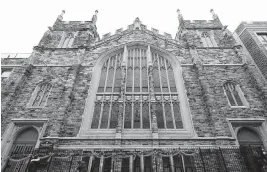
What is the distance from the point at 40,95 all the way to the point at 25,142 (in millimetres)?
3418

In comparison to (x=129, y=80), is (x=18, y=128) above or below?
below

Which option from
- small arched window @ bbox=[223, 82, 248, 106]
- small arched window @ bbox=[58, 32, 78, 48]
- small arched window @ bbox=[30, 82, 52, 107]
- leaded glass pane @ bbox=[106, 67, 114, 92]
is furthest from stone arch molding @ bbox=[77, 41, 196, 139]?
small arched window @ bbox=[58, 32, 78, 48]

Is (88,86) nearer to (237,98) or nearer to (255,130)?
(237,98)

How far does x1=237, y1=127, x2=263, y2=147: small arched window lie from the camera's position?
1067 centimetres

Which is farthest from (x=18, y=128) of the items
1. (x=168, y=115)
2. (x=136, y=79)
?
(x=168, y=115)

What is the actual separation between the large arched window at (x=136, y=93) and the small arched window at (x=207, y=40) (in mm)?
4781

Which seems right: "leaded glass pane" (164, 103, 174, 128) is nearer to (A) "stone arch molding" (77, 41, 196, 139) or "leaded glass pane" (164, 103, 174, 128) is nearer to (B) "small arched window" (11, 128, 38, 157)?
(A) "stone arch molding" (77, 41, 196, 139)

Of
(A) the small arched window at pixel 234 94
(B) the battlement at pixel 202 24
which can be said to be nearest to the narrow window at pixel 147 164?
(A) the small arched window at pixel 234 94

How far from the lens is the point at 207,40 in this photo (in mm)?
18188

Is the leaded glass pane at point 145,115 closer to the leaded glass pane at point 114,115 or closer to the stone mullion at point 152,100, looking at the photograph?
the stone mullion at point 152,100

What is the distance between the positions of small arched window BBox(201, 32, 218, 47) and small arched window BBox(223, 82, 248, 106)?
5393 millimetres

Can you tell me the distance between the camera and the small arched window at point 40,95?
12.7 metres

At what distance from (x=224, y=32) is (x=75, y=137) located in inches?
629

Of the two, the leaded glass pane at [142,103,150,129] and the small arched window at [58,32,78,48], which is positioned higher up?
the small arched window at [58,32,78,48]
